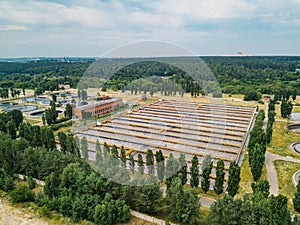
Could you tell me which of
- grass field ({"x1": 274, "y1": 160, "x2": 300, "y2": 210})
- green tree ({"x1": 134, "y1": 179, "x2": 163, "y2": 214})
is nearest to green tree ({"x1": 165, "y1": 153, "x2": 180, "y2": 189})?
green tree ({"x1": 134, "y1": 179, "x2": 163, "y2": 214})

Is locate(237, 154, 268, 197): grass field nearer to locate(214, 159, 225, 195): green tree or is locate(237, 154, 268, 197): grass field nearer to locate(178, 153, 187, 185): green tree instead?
locate(214, 159, 225, 195): green tree

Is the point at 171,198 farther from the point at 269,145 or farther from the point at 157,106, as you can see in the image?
the point at 157,106

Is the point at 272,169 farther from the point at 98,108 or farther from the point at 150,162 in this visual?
the point at 98,108

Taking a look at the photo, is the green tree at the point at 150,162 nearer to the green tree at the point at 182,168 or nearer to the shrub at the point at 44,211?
the green tree at the point at 182,168

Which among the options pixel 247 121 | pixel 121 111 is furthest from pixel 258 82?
pixel 121 111

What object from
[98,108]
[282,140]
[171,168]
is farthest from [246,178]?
[98,108]

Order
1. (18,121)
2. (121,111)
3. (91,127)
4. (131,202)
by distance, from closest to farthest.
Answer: (131,202)
(91,127)
(121,111)
(18,121)
